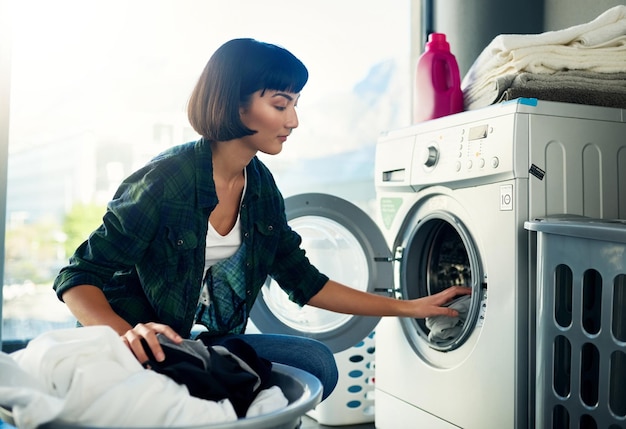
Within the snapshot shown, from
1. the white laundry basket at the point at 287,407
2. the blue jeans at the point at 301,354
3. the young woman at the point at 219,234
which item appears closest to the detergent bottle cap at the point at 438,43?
the young woman at the point at 219,234

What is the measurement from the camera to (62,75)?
2596 mm

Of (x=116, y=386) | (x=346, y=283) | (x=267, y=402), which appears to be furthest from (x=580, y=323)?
(x=116, y=386)

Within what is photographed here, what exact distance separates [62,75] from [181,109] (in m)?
0.48

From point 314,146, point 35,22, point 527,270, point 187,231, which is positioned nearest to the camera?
point 187,231

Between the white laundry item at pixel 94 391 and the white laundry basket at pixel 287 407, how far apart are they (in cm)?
3

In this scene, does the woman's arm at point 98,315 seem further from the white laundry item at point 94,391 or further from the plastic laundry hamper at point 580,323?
the plastic laundry hamper at point 580,323

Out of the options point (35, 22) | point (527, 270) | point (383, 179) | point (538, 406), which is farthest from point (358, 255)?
point (35, 22)

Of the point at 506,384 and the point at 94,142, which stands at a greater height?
the point at 94,142

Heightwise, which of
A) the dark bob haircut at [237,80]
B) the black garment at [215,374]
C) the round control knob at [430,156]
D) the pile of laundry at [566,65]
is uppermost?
the pile of laundry at [566,65]

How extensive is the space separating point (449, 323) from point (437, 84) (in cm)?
80

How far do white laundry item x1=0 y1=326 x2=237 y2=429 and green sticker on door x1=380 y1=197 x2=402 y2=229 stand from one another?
1.21 metres

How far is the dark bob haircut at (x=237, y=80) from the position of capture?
148 centimetres

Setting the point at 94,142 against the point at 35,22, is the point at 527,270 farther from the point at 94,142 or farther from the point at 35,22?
the point at 35,22

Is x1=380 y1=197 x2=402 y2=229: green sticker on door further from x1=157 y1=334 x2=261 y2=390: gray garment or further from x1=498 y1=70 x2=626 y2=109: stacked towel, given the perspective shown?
x1=157 y1=334 x2=261 y2=390: gray garment
